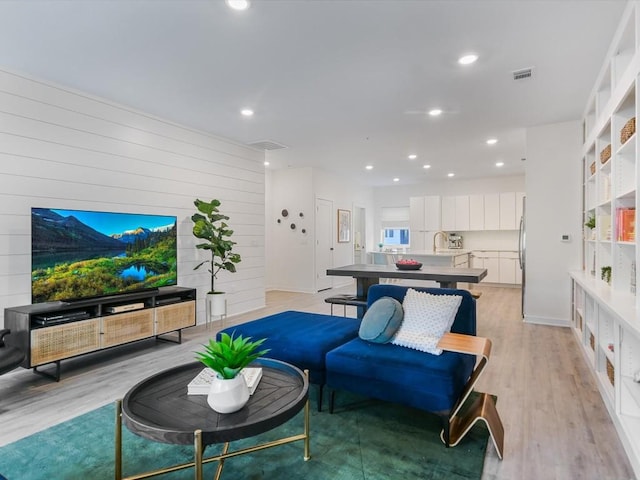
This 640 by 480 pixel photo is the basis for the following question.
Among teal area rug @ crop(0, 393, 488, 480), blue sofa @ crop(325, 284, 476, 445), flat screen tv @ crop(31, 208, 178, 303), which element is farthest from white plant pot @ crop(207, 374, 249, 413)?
flat screen tv @ crop(31, 208, 178, 303)

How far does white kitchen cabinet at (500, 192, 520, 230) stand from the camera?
8.65 metres

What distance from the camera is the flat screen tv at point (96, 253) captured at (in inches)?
128

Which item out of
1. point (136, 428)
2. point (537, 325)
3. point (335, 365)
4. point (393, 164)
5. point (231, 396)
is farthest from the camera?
point (393, 164)

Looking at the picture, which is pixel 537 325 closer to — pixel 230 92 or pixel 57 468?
pixel 230 92

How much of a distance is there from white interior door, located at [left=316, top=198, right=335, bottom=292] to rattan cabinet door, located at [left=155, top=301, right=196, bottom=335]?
3.95 meters

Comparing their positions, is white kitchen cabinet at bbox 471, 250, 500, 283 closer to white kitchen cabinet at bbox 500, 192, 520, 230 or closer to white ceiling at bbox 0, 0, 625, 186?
white kitchen cabinet at bbox 500, 192, 520, 230

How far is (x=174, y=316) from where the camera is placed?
4.09 metres

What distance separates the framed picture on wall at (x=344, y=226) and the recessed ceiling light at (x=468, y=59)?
230 inches

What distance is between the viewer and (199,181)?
5102 mm

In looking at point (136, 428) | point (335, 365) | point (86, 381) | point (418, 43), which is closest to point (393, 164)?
point (418, 43)

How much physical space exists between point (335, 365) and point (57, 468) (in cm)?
161

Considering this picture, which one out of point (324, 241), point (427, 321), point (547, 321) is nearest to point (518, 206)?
point (547, 321)

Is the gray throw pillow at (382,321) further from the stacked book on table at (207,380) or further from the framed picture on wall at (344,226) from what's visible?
the framed picture on wall at (344,226)

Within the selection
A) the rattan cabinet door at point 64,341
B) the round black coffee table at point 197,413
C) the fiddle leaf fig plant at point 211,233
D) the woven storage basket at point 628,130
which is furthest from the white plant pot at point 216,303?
the woven storage basket at point 628,130
